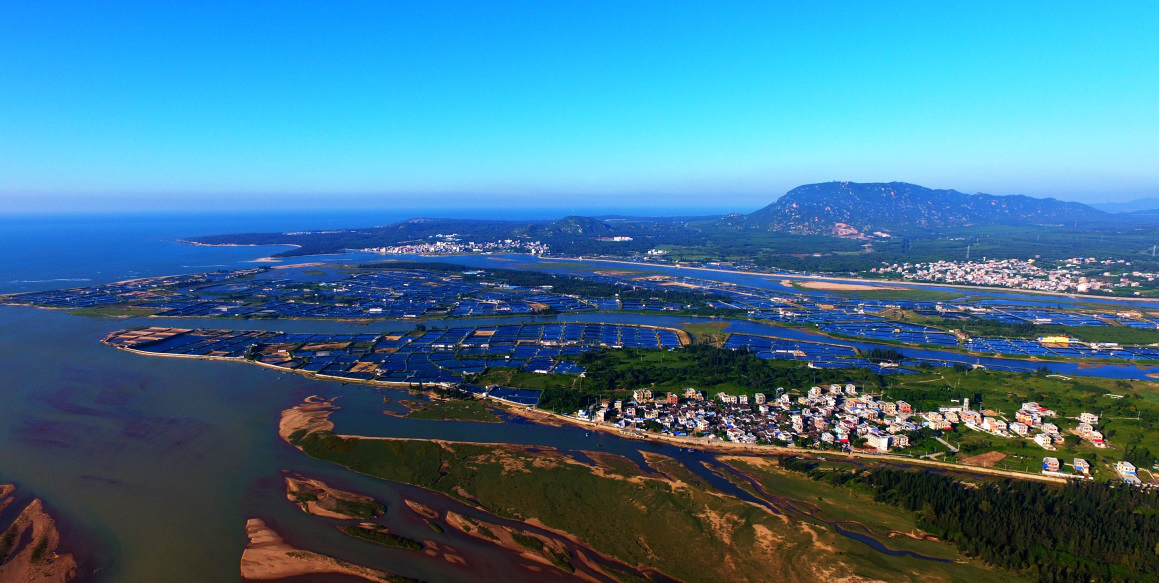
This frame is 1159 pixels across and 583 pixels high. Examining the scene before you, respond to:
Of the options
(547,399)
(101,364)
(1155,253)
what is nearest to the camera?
(547,399)

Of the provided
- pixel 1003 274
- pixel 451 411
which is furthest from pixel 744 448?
pixel 1003 274

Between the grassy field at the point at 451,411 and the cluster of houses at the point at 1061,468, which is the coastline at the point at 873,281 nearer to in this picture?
the cluster of houses at the point at 1061,468

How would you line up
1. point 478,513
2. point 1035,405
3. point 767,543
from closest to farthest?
1. point 767,543
2. point 478,513
3. point 1035,405

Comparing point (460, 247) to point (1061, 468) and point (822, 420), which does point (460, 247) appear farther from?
point (1061, 468)

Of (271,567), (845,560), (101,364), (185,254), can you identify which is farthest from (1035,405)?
(185,254)

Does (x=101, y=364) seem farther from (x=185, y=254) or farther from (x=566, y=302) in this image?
(x=185, y=254)
